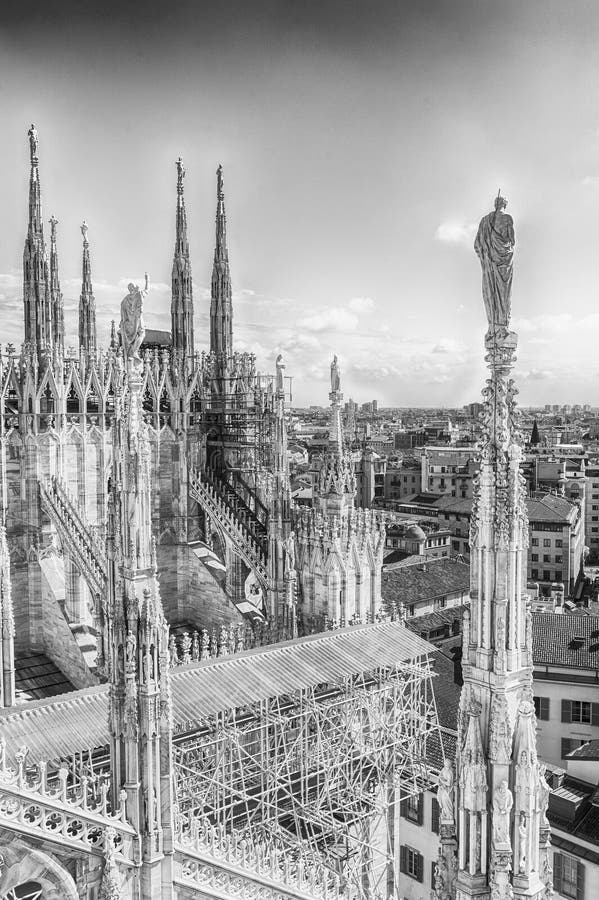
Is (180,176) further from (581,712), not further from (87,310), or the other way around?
(581,712)

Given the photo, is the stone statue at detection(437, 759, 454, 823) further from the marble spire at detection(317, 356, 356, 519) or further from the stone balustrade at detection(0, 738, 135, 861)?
the marble spire at detection(317, 356, 356, 519)

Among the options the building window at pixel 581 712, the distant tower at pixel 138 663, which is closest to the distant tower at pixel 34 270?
the distant tower at pixel 138 663

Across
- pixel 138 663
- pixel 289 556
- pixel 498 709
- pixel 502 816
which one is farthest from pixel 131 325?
pixel 289 556

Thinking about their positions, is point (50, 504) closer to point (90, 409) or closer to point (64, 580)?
point (64, 580)

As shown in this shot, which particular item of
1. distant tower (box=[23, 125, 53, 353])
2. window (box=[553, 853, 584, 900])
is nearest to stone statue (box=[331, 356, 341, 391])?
distant tower (box=[23, 125, 53, 353])

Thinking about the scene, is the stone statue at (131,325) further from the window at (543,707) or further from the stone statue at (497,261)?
the window at (543,707)

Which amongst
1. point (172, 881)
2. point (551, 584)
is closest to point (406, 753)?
point (172, 881)
